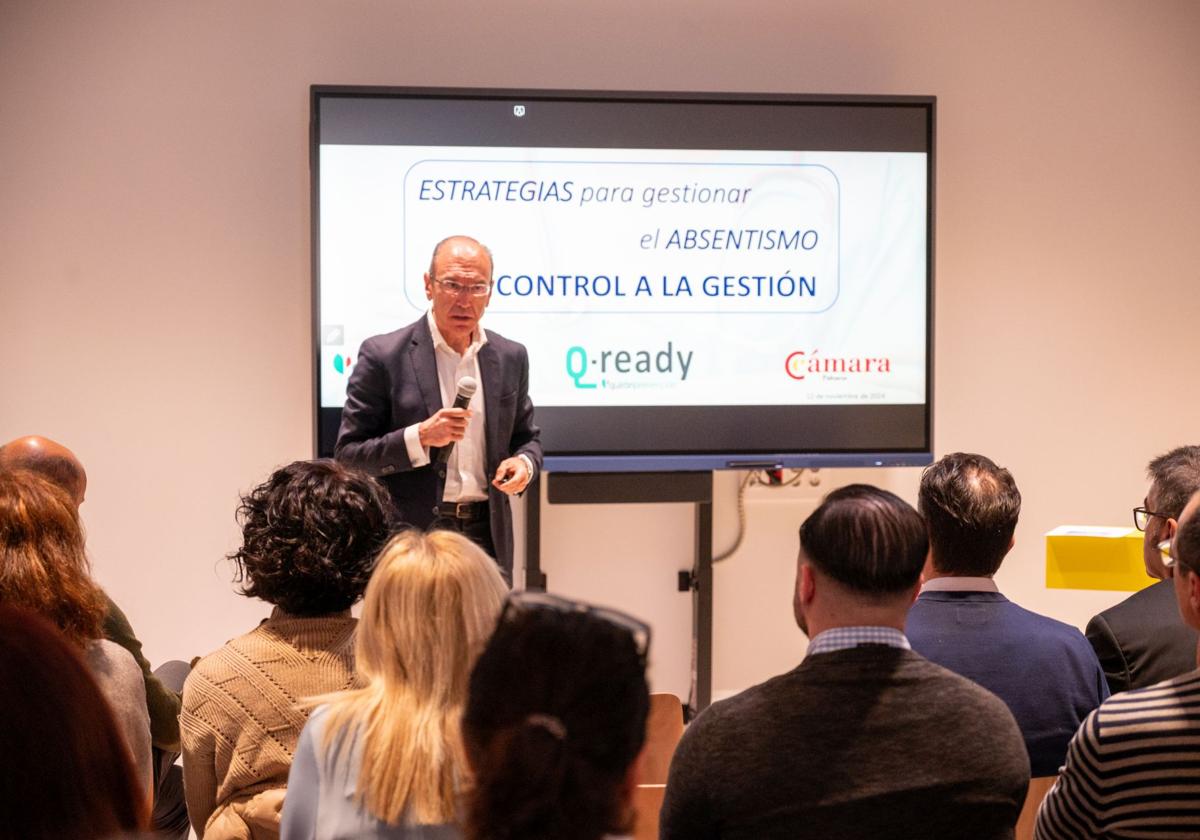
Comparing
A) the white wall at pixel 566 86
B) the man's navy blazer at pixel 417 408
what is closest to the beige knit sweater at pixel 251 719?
the man's navy blazer at pixel 417 408

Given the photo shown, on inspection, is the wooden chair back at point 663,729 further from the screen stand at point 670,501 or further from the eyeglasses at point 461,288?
the screen stand at point 670,501

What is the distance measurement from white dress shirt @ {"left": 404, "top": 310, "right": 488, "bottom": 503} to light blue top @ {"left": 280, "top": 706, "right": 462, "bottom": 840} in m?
2.25

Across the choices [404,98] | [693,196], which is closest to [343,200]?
[404,98]

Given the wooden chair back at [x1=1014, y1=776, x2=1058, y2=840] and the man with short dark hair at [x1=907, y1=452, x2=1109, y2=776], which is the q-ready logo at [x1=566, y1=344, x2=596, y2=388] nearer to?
the man with short dark hair at [x1=907, y1=452, x2=1109, y2=776]

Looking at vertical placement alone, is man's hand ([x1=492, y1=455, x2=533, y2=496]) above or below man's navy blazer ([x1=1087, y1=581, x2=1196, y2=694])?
above

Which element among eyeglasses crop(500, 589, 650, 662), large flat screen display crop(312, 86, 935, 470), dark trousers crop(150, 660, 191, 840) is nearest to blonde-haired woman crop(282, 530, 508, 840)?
eyeglasses crop(500, 589, 650, 662)

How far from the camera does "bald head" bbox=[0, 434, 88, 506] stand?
2.89 meters

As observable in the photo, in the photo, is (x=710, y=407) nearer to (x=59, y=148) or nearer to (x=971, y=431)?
(x=971, y=431)

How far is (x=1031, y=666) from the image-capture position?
2291mm

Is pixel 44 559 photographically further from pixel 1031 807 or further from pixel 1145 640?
pixel 1145 640

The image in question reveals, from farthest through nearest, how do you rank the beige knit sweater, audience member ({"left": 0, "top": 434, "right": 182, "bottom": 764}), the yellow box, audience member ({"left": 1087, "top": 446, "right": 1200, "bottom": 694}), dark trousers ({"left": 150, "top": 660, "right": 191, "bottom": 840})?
the yellow box
dark trousers ({"left": 150, "top": 660, "right": 191, "bottom": 840})
audience member ({"left": 0, "top": 434, "right": 182, "bottom": 764})
audience member ({"left": 1087, "top": 446, "right": 1200, "bottom": 694})
the beige knit sweater

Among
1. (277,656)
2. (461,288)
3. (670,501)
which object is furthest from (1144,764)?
(670,501)

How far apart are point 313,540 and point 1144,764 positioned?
132 cm

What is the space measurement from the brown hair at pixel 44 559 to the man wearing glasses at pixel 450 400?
1581 millimetres
